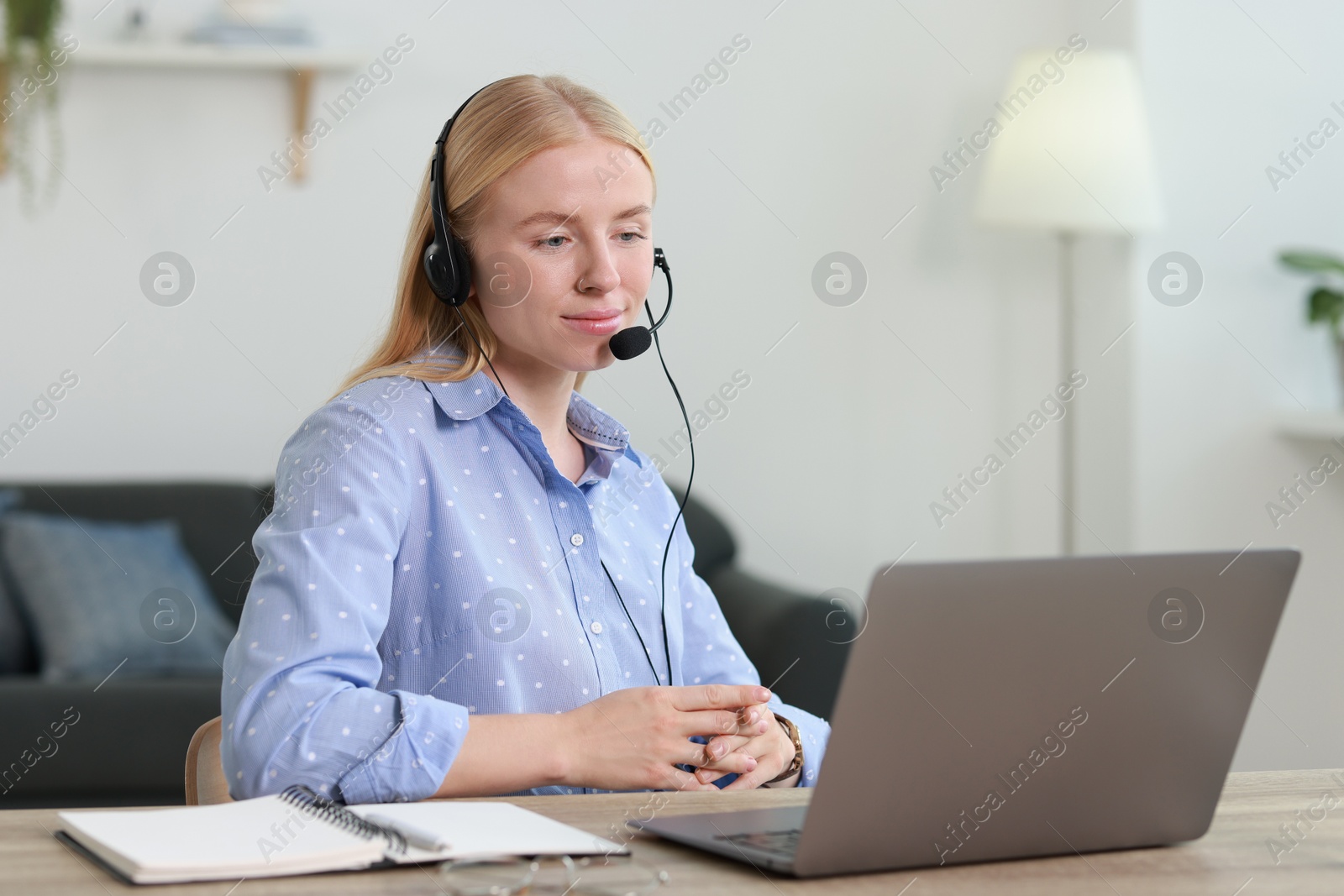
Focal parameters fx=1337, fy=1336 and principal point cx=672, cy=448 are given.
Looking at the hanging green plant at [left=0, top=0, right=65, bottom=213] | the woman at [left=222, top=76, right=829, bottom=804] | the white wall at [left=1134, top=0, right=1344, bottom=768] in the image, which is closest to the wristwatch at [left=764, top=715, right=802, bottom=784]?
the woman at [left=222, top=76, right=829, bottom=804]

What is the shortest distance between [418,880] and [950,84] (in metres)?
2.69

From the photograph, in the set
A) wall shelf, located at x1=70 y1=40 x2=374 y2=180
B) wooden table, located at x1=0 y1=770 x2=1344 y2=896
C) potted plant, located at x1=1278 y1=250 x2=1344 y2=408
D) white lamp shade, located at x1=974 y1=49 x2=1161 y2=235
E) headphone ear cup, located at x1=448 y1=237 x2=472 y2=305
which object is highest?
wall shelf, located at x1=70 y1=40 x2=374 y2=180

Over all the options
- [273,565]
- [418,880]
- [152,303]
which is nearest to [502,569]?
[273,565]

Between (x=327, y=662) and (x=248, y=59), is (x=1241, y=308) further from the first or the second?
(x=327, y=662)

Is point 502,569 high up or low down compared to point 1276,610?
up

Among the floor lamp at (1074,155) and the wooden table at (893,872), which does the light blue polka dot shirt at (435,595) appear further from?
the floor lamp at (1074,155)

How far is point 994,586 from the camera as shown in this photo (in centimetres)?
69

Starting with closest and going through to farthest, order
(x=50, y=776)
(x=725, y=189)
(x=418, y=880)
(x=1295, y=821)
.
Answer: (x=418, y=880) → (x=1295, y=821) → (x=50, y=776) → (x=725, y=189)

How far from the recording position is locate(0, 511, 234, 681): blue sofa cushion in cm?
240

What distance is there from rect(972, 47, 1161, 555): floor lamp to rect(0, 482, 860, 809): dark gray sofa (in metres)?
0.96

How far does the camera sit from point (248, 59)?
108 inches

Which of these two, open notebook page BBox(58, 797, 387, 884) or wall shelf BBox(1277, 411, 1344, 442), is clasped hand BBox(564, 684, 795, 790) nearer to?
open notebook page BBox(58, 797, 387, 884)

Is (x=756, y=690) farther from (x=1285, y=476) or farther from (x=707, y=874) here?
(x=1285, y=476)

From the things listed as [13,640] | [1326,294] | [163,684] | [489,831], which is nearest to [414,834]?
[489,831]
